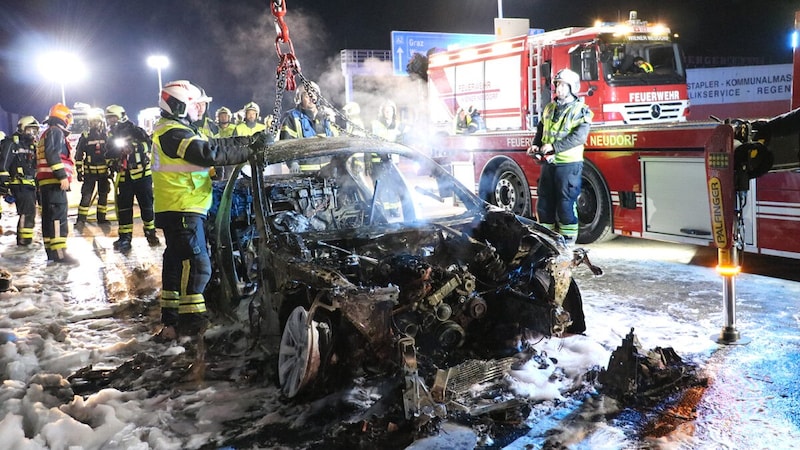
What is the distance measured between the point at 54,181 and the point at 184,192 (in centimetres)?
454

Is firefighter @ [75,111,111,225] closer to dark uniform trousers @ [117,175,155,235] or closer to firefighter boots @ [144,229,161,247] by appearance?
dark uniform trousers @ [117,175,155,235]

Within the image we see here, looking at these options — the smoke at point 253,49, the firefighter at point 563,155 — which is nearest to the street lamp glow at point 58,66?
the smoke at point 253,49

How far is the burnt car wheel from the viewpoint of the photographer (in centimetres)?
373

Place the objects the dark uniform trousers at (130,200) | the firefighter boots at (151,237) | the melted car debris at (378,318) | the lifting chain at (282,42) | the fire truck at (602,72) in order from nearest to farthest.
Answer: the melted car debris at (378,318) → the lifting chain at (282,42) → the dark uniform trousers at (130,200) → the firefighter boots at (151,237) → the fire truck at (602,72)

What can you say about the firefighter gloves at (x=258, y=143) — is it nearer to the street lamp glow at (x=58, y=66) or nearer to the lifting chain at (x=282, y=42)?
the lifting chain at (x=282, y=42)

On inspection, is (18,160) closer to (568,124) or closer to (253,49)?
(568,124)

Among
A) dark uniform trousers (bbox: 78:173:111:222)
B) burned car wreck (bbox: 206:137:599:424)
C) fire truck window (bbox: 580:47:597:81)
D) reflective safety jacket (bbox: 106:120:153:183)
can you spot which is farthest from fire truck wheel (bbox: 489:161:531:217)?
dark uniform trousers (bbox: 78:173:111:222)

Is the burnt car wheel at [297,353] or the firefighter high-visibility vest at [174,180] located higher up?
the firefighter high-visibility vest at [174,180]

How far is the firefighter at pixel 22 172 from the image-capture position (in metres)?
9.98

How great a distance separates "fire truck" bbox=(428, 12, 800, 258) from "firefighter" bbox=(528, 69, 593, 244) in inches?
32.5

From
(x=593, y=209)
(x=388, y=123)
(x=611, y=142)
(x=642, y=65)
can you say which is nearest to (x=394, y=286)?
(x=611, y=142)

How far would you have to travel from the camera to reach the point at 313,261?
4188mm

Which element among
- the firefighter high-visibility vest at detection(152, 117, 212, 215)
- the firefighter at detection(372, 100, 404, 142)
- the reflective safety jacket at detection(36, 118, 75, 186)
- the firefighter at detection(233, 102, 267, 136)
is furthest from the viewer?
the firefighter at detection(233, 102, 267, 136)

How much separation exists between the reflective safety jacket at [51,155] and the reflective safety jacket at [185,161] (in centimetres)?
408
